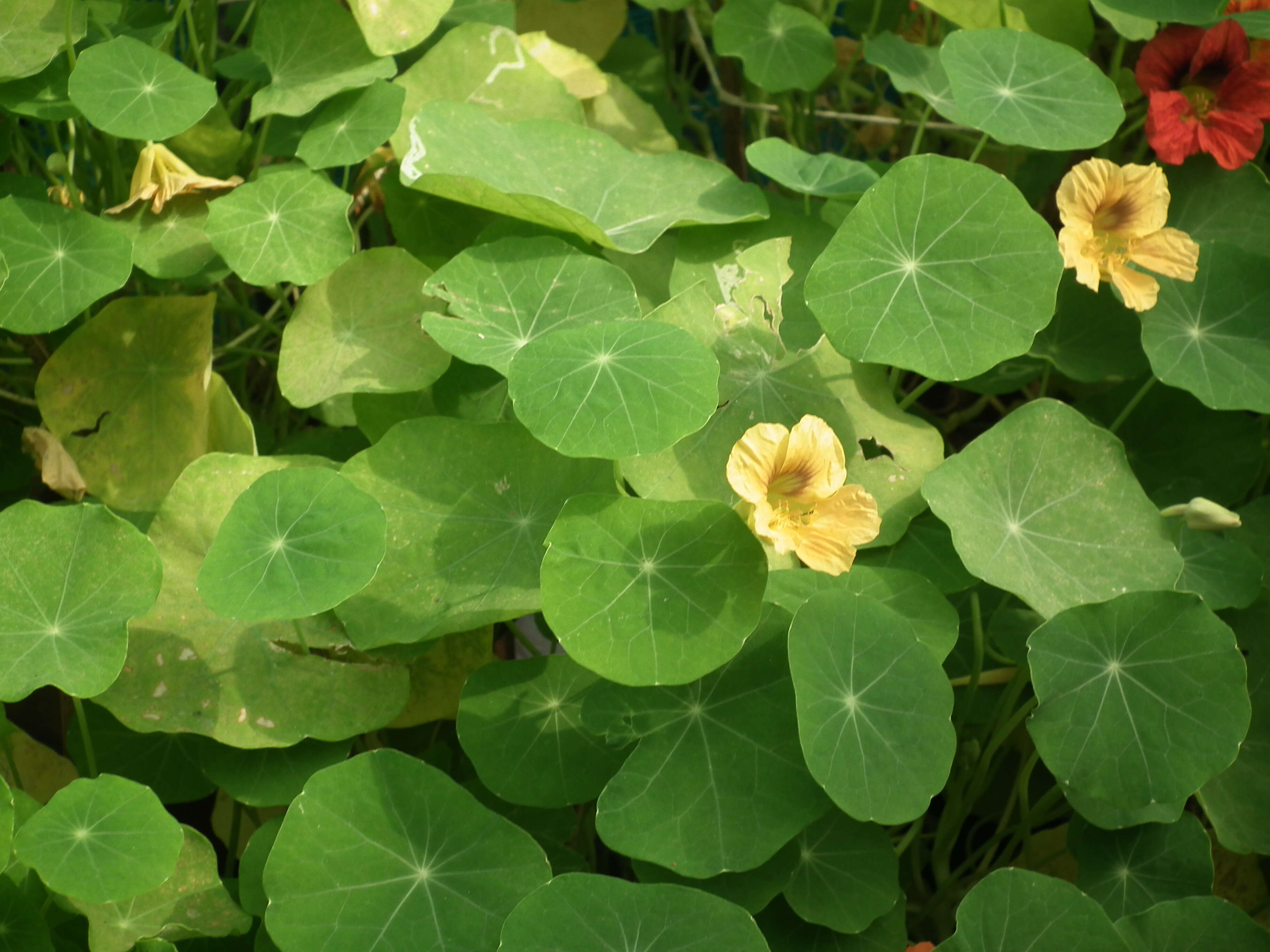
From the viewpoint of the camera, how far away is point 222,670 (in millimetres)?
954

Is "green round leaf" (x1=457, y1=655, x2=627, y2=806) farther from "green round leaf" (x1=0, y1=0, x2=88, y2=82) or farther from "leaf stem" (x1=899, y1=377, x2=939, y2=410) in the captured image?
"green round leaf" (x1=0, y1=0, x2=88, y2=82)

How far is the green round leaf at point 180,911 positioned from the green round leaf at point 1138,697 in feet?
2.39

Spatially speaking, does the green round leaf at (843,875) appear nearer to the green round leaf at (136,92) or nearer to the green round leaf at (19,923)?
the green round leaf at (19,923)

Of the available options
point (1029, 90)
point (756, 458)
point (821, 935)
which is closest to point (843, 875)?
point (821, 935)

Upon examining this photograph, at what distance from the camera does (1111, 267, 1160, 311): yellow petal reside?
3.38 ft

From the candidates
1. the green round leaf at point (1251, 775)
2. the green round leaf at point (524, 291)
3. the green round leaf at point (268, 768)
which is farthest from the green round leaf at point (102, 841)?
the green round leaf at point (1251, 775)

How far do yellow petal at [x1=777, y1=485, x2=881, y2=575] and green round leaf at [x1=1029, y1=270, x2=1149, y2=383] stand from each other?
0.45m

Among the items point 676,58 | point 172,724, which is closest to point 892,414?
point 172,724

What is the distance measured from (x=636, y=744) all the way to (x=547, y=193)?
23.6 inches

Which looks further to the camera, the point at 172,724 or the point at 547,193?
the point at 547,193

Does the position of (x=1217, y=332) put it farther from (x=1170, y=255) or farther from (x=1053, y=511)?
(x=1053, y=511)

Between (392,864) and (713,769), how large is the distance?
281mm

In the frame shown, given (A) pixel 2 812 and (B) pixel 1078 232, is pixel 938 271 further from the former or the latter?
(A) pixel 2 812

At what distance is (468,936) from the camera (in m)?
0.83
